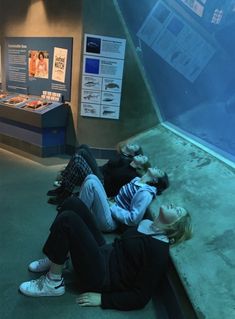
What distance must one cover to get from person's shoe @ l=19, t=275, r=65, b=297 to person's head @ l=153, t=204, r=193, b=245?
79cm

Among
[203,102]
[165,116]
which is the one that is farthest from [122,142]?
[203,102]

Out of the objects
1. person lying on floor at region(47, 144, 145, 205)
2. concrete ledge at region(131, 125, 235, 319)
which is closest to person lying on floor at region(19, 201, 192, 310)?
concrete ledge at region(131, 125, 235, 319)

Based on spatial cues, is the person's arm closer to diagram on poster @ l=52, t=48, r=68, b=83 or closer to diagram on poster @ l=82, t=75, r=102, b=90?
diagram on poster @ l=82, t=75, r=102, b=90

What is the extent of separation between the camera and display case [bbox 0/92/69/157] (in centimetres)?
560

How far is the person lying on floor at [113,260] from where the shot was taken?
2.05m

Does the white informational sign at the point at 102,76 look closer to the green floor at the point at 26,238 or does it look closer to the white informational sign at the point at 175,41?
the white informational sign at the point at 175,41

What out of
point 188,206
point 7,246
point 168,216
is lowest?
point 7,246

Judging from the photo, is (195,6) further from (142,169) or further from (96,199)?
(96,199)

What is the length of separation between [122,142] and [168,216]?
382 centimetres

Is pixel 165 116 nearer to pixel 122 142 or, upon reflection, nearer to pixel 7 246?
pixel 122 142

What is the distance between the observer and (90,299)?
2152 mm

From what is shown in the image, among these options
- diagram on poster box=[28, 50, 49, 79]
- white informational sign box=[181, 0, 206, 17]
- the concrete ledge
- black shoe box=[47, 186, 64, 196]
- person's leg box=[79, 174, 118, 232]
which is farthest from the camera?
diagram on poster box=[28, 50, 49, 79]

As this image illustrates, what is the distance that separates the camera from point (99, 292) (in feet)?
7.16

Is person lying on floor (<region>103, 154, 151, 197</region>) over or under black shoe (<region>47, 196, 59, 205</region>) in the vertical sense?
over
